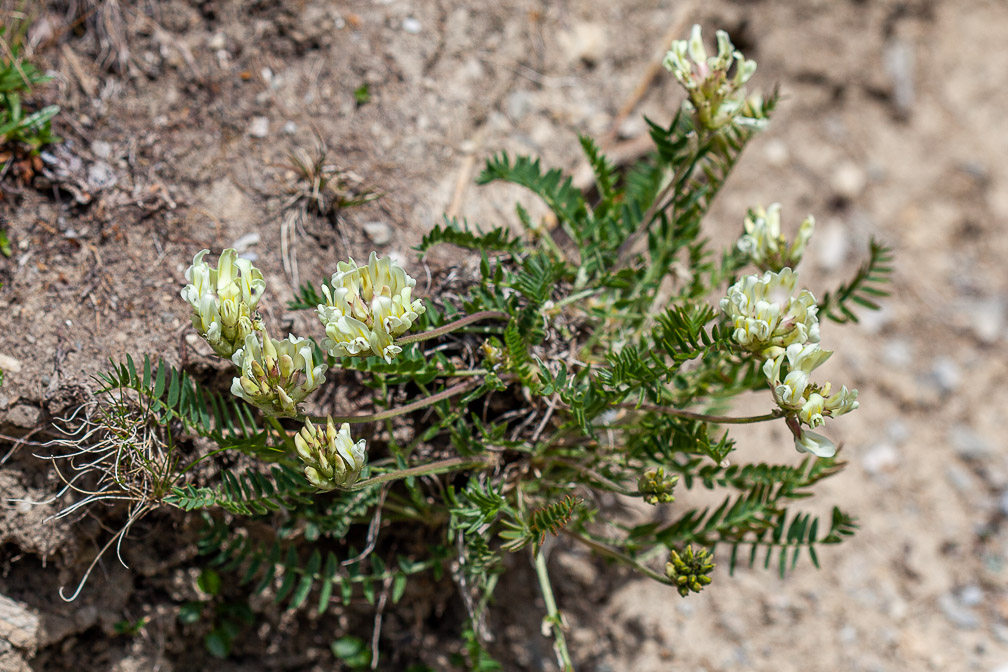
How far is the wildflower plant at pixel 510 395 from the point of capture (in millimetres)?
1720

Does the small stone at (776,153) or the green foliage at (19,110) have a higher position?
the small stone at (776,153)

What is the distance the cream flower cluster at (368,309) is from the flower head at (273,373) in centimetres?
7

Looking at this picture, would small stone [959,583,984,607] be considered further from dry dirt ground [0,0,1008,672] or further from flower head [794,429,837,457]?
flower head [794,429,837,457]

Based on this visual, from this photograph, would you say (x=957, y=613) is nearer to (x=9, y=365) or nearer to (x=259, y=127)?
(x=259, y=127)

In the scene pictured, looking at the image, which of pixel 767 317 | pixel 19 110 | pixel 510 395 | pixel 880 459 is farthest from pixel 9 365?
pixel 880 459

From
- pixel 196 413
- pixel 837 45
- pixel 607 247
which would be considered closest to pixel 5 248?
pixel 196 413

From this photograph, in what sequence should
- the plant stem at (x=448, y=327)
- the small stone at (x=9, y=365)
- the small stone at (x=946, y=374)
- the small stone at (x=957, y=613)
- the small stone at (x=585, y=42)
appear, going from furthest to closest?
the small stone at (x=946, y=374), the small stone at (x=585, y=42), the small stone at (x=957, y=613), the small stone at (x=9, y=365), the plant stem at (x=448, y=327)

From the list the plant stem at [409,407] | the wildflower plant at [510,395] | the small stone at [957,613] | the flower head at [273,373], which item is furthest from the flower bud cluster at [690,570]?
the small stone at [957,613]

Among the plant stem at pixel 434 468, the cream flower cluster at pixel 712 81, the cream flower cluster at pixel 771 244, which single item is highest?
the cream flower cluster at pixel 712 81

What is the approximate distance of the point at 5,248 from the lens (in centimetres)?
221

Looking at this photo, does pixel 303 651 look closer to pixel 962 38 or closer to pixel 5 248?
pixel 5 248

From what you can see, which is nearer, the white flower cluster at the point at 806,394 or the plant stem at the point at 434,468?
the white flower cluster at the point at 806,394

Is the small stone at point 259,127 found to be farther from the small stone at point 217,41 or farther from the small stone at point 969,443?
the small stone at point 969,443

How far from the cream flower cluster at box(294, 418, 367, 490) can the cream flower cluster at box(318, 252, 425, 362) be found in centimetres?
18
